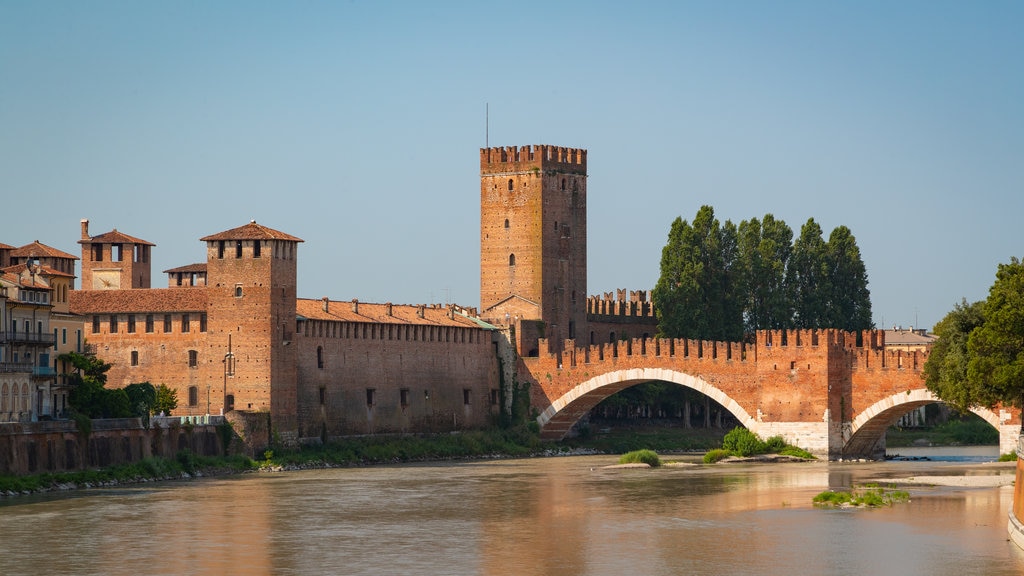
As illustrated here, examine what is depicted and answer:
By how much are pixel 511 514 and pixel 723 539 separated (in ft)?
23.2

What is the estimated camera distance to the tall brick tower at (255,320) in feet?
201

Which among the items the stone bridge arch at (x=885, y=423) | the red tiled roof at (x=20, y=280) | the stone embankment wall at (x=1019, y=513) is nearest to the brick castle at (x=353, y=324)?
the red tiled roof at (x=20, y=280)

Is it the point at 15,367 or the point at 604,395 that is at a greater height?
the point at 15,367

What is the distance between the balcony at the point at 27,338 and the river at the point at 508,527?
5.58m

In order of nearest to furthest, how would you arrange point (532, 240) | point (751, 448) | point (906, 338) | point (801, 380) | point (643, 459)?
point (643, 459) < point (801, 380) < point (751, 448) < point (532, 240) < point (906, 338)

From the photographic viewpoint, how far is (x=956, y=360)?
175 feet

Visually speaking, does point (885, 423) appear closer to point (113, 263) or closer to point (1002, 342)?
point (1002, 342)

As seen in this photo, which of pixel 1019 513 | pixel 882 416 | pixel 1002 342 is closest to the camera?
pixel 1019 513

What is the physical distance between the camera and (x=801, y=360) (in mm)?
65125

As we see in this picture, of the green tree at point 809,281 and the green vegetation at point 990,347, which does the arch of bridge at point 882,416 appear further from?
the green tree at point 809,281

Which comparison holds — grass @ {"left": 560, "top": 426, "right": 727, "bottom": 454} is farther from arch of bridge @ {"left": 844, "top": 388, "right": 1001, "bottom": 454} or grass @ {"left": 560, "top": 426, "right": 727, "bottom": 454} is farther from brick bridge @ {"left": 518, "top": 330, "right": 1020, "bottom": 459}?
arch of bridge @ {"left": 844, "top": 388, "right": 1001, "bottom": 454}

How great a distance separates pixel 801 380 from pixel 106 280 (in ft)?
89.7

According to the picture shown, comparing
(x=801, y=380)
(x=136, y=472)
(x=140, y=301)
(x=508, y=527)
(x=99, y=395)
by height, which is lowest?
(x=508, y=527)

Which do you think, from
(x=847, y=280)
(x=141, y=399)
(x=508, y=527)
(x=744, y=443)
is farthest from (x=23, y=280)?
(x=847, y=280)
